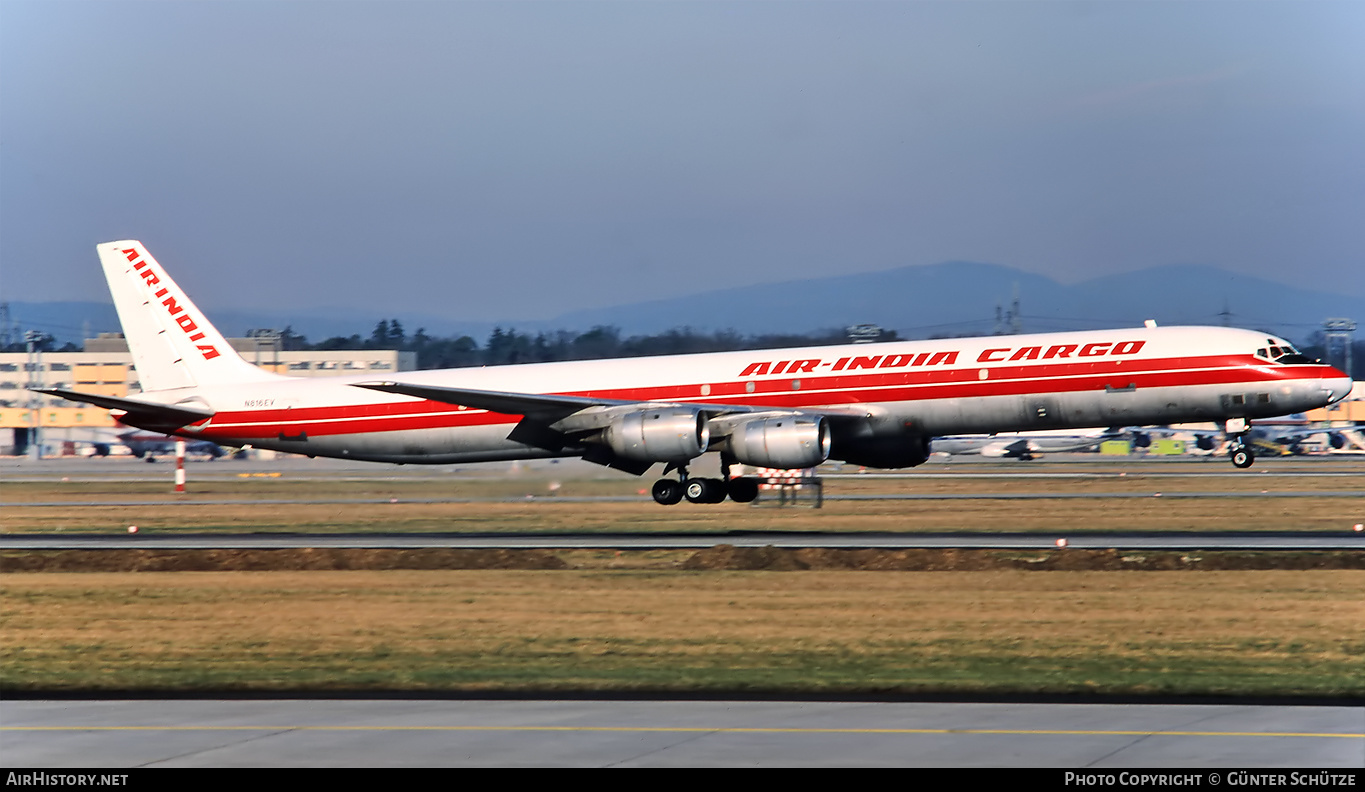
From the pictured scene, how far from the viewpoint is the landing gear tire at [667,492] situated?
41812 mm

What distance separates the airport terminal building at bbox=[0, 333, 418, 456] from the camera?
11244 cm

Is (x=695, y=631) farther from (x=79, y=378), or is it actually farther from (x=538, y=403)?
(x=79, y=378)

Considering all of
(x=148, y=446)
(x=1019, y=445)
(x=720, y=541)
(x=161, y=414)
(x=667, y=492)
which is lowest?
(x=720, y=541)

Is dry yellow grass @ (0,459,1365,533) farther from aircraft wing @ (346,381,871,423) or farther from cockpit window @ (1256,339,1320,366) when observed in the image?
cockpit window @ (1256,339,1320,366)

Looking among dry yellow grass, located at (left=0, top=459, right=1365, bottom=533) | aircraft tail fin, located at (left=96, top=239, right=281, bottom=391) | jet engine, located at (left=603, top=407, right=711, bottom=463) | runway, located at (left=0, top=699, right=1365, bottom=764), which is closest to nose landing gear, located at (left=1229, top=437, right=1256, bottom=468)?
dry yellow grass, located at (left=0, top=459, right=1365, bottom=533)

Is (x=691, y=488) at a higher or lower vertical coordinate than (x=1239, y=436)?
lower

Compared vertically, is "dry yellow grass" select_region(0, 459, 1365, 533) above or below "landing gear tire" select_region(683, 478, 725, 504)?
below

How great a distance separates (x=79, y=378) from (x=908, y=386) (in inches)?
3764

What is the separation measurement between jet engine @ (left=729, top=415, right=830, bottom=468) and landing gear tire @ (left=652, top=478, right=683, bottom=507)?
361 centimetres

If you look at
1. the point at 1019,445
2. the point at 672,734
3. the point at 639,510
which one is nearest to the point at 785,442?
the point at 639,510

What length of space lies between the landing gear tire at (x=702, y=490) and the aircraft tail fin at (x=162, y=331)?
14299 millimetres

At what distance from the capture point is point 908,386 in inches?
1550
